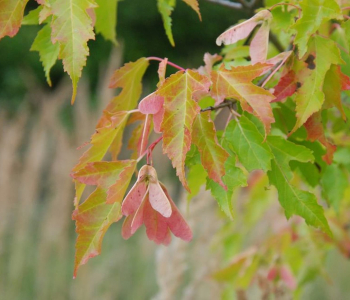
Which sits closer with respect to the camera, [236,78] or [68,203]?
[236,78]

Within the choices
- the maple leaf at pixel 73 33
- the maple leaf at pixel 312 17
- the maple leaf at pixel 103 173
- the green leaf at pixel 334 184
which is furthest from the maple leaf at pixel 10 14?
the green leaf at pixel 334 184

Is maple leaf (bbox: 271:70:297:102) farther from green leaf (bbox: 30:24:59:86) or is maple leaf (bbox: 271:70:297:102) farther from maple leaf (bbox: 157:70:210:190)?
green leaf (bbox: 30:24:59:86)

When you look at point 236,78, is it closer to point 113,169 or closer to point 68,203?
point 113,169

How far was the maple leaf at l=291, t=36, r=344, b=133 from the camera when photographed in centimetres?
51

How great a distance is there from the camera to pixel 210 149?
0.48 metres

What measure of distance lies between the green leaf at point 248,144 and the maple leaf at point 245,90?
0.08 ft

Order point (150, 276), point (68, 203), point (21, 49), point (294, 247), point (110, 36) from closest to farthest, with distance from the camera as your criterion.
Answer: point (110, 36)
point (294, 247)
point (68, 203)
point (150, 276)
point (21, 49)

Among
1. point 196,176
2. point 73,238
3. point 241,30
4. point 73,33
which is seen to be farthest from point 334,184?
point 73,238

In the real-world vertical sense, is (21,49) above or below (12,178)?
below

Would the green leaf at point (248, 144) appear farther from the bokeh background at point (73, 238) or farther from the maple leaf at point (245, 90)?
the bokeh background at point (73, 238)

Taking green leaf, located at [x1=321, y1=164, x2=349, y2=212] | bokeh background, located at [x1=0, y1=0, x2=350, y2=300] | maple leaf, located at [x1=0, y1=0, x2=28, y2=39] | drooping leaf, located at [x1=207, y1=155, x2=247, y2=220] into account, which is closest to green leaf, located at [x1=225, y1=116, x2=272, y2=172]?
Result: drooping leaf, located at [x1=207, y1=155, x2=247, y2=220]

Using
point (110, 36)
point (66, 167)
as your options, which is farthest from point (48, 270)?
point (110, 36)

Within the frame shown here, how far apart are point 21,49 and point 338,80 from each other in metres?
6.52

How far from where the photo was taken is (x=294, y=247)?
1267 mm
